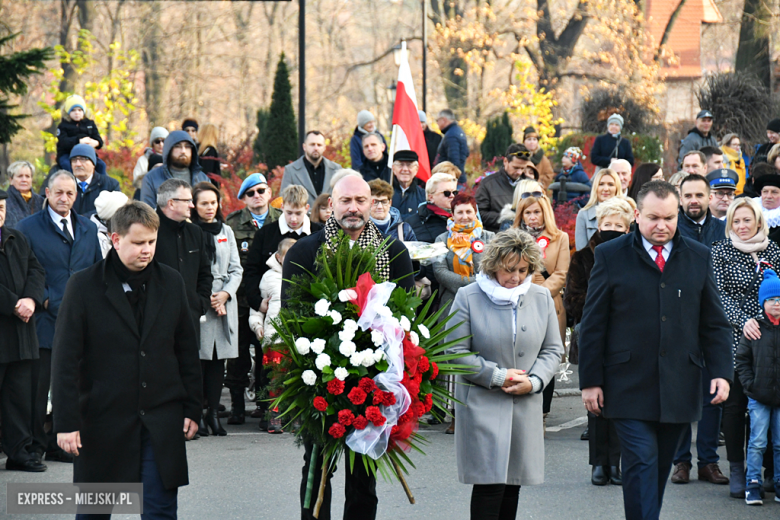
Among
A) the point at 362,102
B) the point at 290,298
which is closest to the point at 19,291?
the point at 290,298

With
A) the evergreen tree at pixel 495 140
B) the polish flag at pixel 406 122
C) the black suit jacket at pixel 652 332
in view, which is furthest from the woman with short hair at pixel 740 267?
the evergreen tree at pixel 495 140

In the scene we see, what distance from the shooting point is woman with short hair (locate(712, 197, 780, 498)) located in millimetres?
7406

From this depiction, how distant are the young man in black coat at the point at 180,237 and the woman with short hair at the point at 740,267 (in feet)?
14.5

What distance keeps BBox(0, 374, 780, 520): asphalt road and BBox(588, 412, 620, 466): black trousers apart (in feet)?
0.69

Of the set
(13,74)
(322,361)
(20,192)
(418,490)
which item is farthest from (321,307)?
(13,74)

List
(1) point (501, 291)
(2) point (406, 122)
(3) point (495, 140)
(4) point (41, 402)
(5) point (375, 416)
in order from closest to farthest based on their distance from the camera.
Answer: (5) point (375, 416) → (1) point (501, 291) → (4) point (41, 402) → (2) point (406, 122) → (3) point (495, 140)

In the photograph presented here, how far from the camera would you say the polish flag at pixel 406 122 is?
11625mm

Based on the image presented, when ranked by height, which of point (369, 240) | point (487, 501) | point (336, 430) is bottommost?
point (487, 501)

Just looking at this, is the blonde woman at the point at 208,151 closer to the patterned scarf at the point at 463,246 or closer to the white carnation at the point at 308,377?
the patterned scarf at the point at 463,246

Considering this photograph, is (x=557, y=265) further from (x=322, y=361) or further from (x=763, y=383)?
(x=322, y=361)

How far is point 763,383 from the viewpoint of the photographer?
7.07 metres

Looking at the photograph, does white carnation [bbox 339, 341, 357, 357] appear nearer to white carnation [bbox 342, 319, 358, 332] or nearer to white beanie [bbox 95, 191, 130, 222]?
white carnation [bbox 342, 319, 358, 332]

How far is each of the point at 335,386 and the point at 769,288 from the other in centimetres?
365

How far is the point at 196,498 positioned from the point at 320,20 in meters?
38.6
